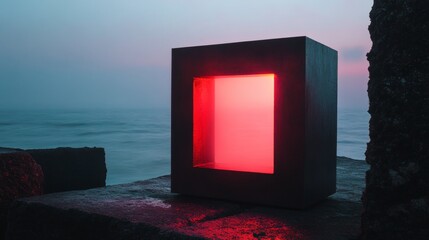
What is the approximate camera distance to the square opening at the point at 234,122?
368 centimetres

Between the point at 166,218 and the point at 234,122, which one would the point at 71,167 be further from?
the point at 166,218

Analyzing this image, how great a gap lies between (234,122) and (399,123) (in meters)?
1.82

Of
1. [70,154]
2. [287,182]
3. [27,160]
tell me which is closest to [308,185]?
[287,182]

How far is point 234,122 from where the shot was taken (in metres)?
3.88

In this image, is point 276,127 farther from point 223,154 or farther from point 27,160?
point 27,160

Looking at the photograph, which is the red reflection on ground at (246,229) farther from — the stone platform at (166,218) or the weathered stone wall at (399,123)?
the weathered stone wall at (399,123)

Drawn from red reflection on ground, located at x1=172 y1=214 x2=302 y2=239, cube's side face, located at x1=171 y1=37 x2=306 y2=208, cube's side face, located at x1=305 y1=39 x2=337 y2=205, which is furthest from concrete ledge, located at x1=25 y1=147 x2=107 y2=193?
cube's side face, located at x1=305 y1=39 x2=337 y2=205

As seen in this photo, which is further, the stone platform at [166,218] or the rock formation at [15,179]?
the rock formation at [15,179]

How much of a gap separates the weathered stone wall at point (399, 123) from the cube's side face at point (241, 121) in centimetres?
105

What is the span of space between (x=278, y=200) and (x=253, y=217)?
351 mm

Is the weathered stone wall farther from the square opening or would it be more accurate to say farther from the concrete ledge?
the concrete ledge

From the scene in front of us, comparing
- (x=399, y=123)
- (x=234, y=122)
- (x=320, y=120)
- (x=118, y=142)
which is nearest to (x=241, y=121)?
(x=234, y=122)

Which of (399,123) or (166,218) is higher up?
(399,123)

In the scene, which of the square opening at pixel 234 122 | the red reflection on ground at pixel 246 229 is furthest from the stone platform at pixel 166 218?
the square opening at pixel 234 122
